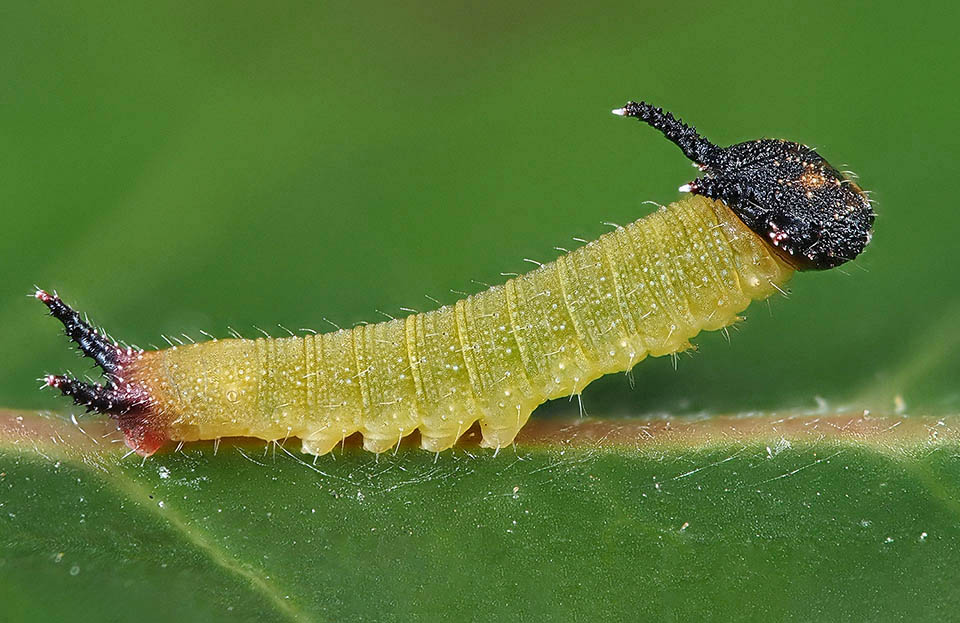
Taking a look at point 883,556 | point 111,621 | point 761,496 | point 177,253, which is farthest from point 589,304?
point 111,621

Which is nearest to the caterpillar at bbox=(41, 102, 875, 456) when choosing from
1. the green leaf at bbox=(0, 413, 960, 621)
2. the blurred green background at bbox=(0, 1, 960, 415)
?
the green leaf at bbox=(0, 413, 960, 621)

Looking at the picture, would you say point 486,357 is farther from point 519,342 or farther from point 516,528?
point 516,528

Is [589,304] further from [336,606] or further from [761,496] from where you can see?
[336,606]

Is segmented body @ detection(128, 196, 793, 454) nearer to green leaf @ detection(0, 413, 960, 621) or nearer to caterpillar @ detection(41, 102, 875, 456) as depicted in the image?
caterpillar @ detection(41, 102, 875, 456)

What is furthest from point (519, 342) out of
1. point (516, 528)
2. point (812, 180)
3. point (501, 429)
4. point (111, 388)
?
point (111, 388)

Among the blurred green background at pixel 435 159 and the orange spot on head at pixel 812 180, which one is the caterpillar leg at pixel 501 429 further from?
the orange spot on head at pixel 812 180

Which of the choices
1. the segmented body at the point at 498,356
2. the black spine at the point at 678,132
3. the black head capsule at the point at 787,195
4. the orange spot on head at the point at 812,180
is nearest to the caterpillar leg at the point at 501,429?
the segmented body at the point at 498,356

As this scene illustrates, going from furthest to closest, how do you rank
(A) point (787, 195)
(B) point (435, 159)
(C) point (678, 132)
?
(B) point (435, 159) < (C) point (678, 132) < (A) point (787, 195)
